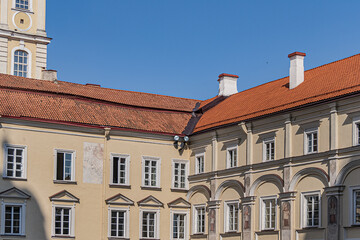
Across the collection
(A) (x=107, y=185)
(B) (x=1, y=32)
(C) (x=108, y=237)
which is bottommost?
(C) (x=108, y=237)

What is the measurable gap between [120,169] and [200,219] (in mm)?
6053

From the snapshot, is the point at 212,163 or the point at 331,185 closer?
the point at 331,185

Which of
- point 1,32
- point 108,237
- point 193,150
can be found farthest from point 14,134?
point 1,32

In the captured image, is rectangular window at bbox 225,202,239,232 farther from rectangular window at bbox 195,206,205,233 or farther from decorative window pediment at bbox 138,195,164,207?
decorative window pediment at bbox 138,195,164,207

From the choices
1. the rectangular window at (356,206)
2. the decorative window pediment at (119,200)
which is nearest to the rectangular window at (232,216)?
the decorative window pediment at (119,200)

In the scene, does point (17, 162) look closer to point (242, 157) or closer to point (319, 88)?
point (242, 157)

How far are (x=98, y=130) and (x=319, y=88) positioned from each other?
1410 cm

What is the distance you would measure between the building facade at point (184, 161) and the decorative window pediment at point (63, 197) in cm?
6

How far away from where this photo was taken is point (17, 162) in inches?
1806

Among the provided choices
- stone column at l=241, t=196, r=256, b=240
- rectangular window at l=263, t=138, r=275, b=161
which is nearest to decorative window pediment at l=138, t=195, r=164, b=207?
stone column at l=241, t=196, r=256, b=240

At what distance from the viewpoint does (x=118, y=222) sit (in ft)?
160

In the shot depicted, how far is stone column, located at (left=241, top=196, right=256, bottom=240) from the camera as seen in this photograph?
149 ft

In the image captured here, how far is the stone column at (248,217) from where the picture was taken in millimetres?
45375

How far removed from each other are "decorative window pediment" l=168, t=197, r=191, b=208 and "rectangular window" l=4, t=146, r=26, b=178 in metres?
10.0
